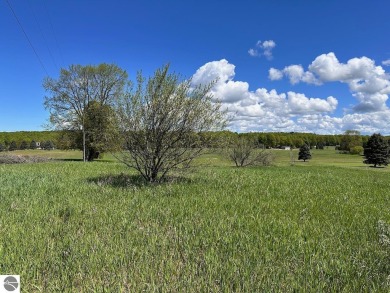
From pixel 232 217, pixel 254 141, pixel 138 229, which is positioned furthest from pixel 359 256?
pixel 254 141

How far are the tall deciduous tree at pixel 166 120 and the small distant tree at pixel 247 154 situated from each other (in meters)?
29.3

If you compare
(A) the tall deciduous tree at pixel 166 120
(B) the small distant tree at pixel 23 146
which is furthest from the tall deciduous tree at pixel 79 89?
(B) the small distant tree at pixel 23 146

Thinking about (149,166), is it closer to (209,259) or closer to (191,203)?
(191,203)

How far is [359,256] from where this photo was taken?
14.0ft

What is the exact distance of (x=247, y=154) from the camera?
1581 inches

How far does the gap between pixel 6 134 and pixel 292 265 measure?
7095 inches

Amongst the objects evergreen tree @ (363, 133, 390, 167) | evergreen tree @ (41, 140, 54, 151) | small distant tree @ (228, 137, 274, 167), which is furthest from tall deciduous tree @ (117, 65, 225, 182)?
evergreen tree @ (41, 140, 54, 151)

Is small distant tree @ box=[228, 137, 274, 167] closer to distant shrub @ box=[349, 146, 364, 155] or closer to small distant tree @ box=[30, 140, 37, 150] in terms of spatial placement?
distant shrub @ box=[349, 146, 364, 155]

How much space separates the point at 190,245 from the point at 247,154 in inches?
1430

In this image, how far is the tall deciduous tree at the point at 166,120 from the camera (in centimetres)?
1020

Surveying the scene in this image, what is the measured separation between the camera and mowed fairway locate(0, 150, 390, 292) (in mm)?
3457

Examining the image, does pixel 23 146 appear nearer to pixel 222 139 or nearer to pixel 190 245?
pixel 222 139

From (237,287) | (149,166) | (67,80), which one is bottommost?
(237,287)

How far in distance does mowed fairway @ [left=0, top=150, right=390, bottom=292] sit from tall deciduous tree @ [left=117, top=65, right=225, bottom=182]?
2744mm
